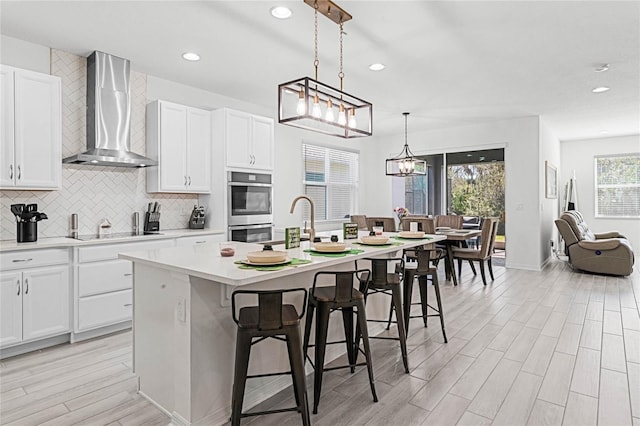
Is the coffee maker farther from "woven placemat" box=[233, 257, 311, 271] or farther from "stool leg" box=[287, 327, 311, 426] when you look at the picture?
"stool leg" box=[287, 327, 311, 426]

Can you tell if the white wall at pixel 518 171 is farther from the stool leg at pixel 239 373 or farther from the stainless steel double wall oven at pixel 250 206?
the stool leg at pixel 239 373

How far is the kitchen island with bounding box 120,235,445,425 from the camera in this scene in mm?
1971

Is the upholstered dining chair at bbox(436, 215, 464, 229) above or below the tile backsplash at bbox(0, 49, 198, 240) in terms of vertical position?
below

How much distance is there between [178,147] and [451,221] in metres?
4.75

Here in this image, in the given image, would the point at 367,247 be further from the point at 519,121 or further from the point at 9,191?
the point at 519,121

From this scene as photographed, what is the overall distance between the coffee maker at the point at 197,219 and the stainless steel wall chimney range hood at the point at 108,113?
35.4 inches

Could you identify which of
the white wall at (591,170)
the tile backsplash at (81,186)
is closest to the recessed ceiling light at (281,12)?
the tile backsplash at (81,186)

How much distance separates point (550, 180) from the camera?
7734 millimetres

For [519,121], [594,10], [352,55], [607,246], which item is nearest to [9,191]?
[352,55]

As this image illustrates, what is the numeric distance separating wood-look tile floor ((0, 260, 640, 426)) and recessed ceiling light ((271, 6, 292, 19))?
2.77 m

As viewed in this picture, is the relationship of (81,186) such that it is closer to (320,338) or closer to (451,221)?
(320,338)

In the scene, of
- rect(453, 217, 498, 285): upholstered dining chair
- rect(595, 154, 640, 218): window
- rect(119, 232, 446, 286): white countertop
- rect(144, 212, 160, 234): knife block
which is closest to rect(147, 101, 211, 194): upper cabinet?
rect(144, 212, 160, 234): knife block

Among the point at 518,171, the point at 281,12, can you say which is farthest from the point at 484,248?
the point at 281,12

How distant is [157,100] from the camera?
14.0 feet
